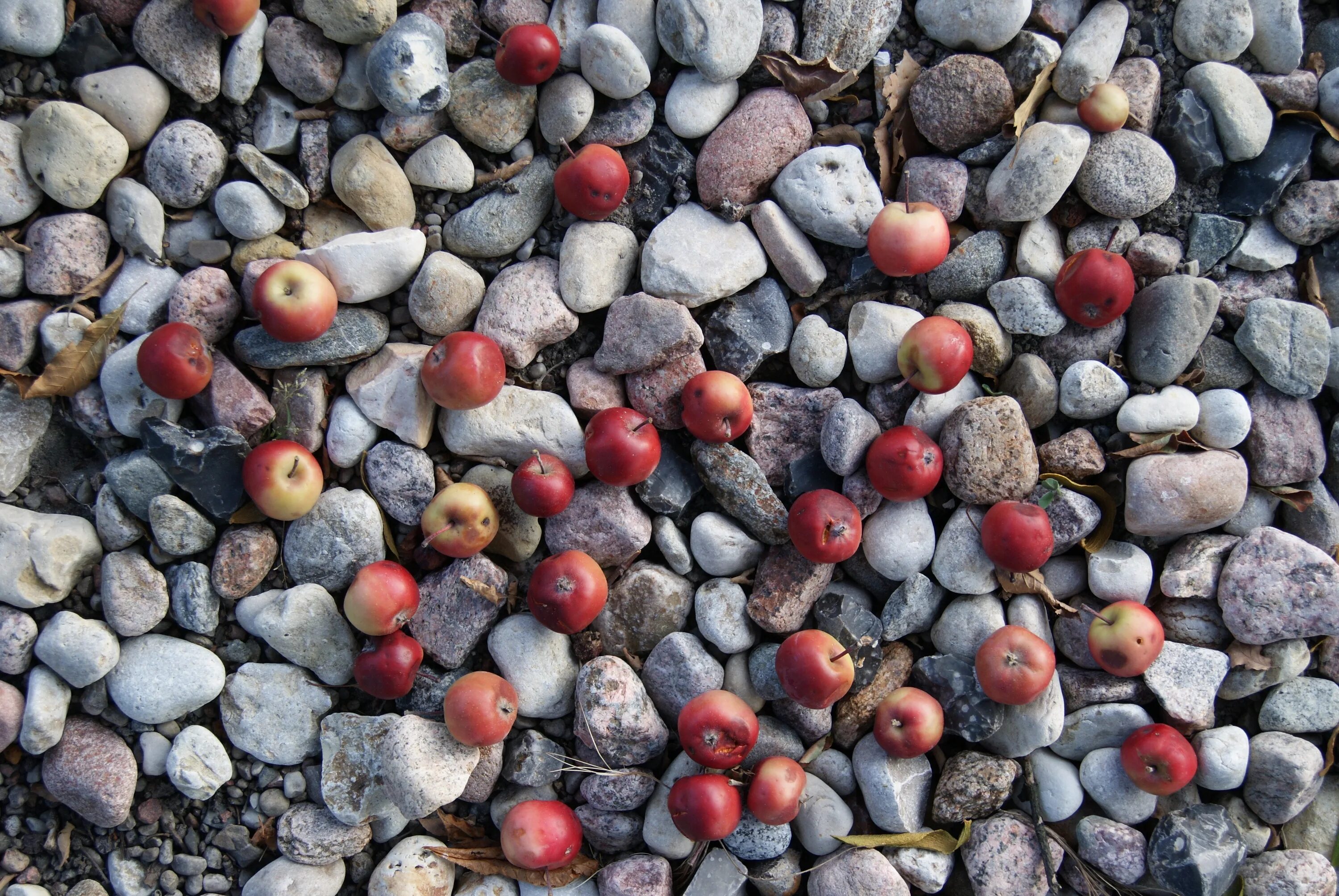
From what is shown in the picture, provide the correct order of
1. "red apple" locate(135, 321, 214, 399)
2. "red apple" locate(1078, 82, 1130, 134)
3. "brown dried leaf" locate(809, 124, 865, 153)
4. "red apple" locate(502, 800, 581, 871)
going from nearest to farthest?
"red apple" locate(135, 321, 214, 399) → "red apple" locate(502, 800, 581, 871) → "red apple" locate(1078, 82, 1130, 134) → "brown dried leaf" locate(809, 124, 865, 153)

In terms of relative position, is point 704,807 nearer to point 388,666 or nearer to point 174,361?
point 388,666

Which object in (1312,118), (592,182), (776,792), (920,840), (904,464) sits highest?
(1312,118)

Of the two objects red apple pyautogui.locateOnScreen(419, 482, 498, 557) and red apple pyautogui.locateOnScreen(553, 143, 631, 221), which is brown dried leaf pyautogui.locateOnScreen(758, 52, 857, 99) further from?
red apple pyautogui.locateOnScreen(419, 482, 498, 557)

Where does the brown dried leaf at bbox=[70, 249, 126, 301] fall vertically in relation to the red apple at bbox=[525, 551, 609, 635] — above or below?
above

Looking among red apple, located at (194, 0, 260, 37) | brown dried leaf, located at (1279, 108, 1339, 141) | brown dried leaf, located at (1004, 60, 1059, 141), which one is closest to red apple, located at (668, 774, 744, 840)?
brown dried leaf, located at (1004, 60, 1059, 141)

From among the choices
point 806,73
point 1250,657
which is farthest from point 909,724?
point 806,73

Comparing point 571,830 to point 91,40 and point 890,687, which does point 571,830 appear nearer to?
point 890,687

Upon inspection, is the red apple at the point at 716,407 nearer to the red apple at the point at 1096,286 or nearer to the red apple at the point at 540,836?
the red apple at the point at 1096,286
